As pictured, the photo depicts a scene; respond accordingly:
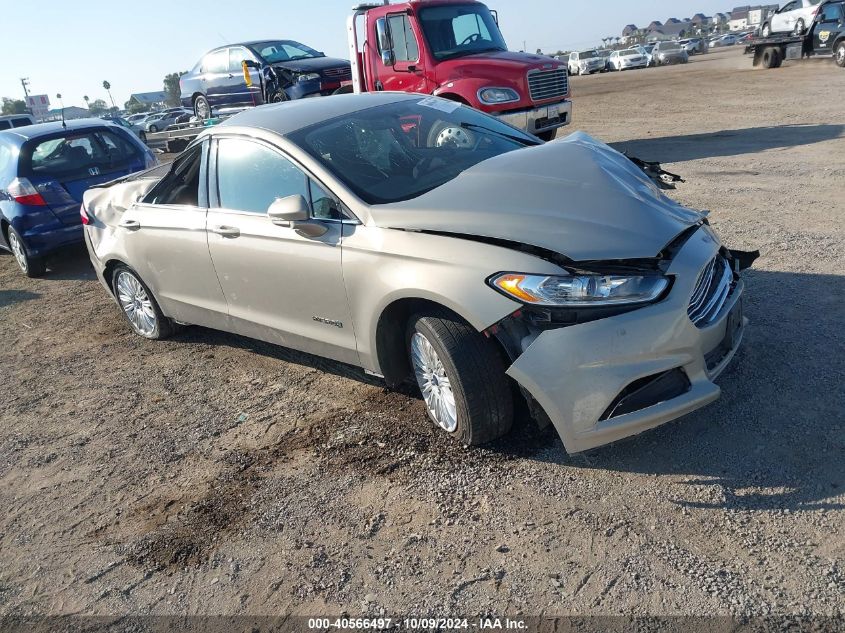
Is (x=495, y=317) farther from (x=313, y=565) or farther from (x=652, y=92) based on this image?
(x=652, y=92)

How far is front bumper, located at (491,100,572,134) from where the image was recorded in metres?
10.7

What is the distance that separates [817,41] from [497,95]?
707 inches

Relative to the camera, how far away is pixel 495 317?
311 centimetres

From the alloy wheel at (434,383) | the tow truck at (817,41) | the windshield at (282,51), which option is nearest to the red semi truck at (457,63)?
the windshield at (282,51)

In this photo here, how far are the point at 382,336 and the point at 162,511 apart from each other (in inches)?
55.5

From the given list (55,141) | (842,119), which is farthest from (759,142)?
(55,141)

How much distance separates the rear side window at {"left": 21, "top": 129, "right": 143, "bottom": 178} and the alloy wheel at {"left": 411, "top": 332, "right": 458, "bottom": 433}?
638cm

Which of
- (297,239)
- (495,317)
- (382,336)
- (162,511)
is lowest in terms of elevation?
(162,511)

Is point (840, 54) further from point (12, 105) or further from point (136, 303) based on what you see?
point (12, 105)

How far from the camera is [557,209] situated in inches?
132

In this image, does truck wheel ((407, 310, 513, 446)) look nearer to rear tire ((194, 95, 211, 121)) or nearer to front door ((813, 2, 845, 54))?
rear tire ((194, 95, 211, 121))

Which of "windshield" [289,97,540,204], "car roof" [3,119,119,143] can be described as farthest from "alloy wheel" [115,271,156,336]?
"car roof" [3,119,119,143]

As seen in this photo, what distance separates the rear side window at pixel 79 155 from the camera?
8.10 meters

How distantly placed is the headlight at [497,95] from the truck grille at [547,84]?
331 millimetres
